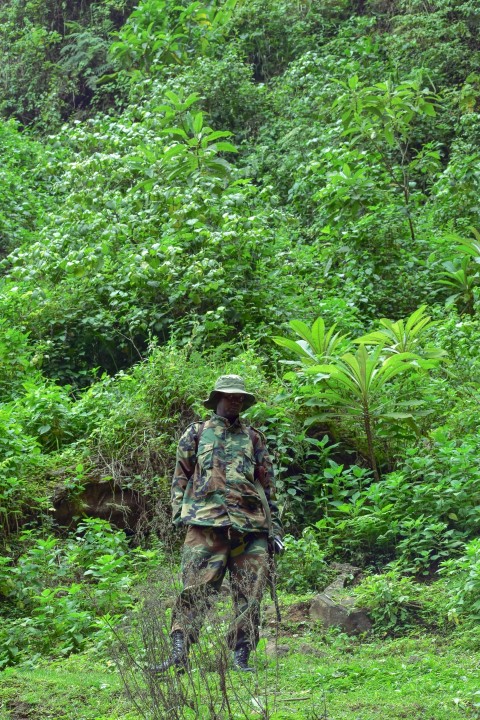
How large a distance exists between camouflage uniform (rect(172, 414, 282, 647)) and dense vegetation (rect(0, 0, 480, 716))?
1.13 feet

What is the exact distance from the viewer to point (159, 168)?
1142cm

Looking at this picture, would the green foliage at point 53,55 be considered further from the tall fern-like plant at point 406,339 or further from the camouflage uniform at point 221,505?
the camouflage uniform at point 221,505

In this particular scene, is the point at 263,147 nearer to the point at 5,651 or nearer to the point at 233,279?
the point at 233,279

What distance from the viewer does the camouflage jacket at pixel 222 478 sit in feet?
17.9

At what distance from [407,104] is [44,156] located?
225 inches

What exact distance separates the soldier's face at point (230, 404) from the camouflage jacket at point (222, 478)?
0.13 feet

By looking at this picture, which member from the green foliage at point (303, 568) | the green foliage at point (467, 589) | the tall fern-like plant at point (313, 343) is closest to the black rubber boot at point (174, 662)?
the green foliage at point (467, 589)

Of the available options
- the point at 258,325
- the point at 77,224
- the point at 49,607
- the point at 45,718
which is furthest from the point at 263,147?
the point at 45,718

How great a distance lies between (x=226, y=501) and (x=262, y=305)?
15.6 feet

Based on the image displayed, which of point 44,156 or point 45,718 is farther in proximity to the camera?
point 44,156

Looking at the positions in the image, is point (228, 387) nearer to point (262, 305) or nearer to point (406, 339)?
point (406, 339)

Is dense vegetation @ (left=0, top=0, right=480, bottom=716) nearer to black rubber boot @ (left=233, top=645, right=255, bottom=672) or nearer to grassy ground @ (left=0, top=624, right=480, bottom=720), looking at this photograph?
grassy ground @ (left=0, top=624, right=480, bottom=720)

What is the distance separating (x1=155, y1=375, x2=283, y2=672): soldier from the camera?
212 inches

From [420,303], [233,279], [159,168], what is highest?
[159,168]
